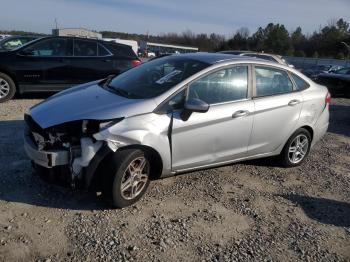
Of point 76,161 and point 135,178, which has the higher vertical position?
point 76,161

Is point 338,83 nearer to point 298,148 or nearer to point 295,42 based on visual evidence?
point 298,148

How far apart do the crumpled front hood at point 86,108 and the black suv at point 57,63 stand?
16.4 ft

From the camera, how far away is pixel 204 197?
494 centimetres

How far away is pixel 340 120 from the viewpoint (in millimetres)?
10906

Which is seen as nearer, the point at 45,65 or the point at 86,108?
the point at 86,108

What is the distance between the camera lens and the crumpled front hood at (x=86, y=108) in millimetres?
4312

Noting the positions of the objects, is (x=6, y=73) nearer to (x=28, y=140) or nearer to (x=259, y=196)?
(x=28, y=140)

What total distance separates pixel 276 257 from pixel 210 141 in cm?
159

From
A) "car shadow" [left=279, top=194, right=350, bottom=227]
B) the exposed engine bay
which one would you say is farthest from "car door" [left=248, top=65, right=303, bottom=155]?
the exposed engine bay

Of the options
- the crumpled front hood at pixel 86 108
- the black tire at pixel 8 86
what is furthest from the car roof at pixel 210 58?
the black tire at pixel 8 86

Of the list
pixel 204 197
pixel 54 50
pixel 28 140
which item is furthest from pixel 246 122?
pixel 54 50

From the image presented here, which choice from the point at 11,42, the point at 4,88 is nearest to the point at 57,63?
the point at 4,88

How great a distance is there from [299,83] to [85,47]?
5.95m

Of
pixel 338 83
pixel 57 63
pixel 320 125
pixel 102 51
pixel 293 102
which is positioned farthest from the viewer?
pixel 338 83
